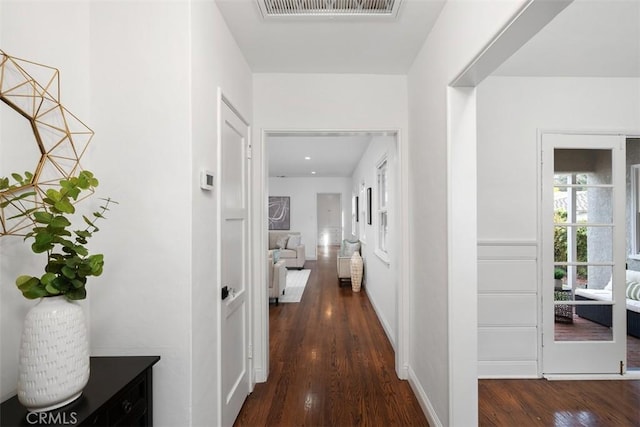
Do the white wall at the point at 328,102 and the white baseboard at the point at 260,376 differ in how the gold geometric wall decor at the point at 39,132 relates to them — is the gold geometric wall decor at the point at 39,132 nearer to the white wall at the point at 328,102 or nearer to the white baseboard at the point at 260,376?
the white wall at the point at 328,102

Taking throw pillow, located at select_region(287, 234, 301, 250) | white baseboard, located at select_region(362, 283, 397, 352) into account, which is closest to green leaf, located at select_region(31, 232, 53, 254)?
white baseboard, located at select_region(362, 283, 397, 352)

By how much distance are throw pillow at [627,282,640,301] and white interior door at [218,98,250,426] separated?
3922mm

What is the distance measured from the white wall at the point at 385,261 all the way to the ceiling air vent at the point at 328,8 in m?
1.15

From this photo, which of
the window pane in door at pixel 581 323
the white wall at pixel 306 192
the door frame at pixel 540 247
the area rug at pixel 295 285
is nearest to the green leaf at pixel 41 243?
the door frame at pixel 540 247

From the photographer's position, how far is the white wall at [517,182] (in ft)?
8.64

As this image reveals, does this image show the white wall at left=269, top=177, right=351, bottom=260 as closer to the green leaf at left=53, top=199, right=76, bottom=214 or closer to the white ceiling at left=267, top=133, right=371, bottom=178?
the white ceiling at left=267, top=133, right=371, bottom=178

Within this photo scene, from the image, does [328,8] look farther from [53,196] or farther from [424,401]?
[424,401]

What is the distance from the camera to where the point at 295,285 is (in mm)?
6062

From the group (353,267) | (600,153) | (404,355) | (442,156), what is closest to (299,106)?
(442,156)

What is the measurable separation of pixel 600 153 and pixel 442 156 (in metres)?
1.99

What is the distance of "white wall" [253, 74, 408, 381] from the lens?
8.56 feet

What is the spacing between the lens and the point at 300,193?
1010 centimetres

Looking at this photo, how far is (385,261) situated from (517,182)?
5.56 ft

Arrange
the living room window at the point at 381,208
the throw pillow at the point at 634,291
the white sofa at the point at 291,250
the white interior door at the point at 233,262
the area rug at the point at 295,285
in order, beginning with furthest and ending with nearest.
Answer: the white sofa at the point at 291,250 < the area rug at the point at 295,285 < the living room window at the point at 381,208 < the throw pillow at the point at 634,291 < the white interior door at the point at 233,262
